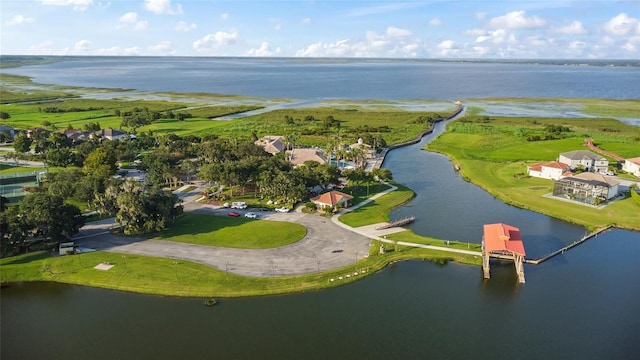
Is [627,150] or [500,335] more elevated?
[627,150]

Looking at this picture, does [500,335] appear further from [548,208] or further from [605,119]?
[605,119]

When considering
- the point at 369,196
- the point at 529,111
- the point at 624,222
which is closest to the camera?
the point at 624,222

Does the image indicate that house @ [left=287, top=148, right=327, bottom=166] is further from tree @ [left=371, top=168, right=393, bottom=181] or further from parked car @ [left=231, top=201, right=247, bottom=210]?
parked car @ [left=231, top=201, right=247, bottom=210]

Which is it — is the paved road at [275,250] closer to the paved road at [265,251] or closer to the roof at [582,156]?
the paved road at [265,251]

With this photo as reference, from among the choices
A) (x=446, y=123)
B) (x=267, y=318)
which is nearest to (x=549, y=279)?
(x=267, y=318)

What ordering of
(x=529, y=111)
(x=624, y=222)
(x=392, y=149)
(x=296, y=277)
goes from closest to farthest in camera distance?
(x=296, y=277) → (x=624, y=222) → (x=392, y=149) → (x=529, y=111)

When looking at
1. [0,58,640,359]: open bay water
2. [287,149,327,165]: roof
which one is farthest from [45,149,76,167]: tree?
[0,58,640,359]: open bay water
